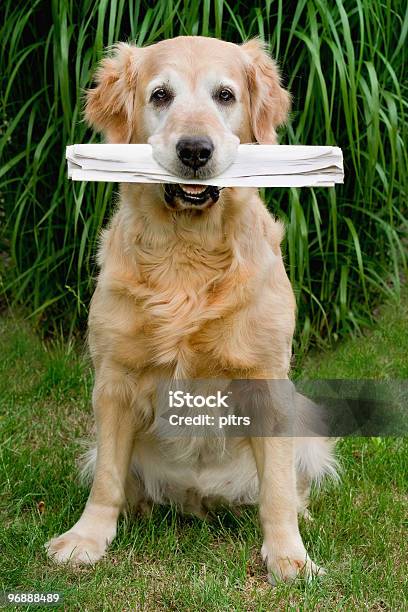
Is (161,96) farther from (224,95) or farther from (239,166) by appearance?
(239,166)

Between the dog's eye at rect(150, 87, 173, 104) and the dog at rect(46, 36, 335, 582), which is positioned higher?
the dog's eye at rect(150, 87, 173, 104)

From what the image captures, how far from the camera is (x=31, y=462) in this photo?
3291 mm

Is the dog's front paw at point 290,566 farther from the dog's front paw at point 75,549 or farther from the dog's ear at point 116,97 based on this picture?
the dog's ear at point 116,97

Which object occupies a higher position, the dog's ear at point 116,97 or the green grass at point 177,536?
the dog's ear at point 116,97

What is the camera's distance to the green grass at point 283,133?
3.82 meters

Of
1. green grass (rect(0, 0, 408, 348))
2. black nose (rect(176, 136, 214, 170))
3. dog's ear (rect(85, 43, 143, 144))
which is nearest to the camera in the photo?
black nose (rect(176, 136, 214, 170))

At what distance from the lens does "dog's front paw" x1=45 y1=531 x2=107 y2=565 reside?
265 cm

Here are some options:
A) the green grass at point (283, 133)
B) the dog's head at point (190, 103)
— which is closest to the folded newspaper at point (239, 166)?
the dog's head at point (190, 103)

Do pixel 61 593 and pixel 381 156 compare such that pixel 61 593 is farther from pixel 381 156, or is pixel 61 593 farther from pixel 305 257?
pixel 381 156

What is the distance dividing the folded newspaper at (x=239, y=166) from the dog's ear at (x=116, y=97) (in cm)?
29

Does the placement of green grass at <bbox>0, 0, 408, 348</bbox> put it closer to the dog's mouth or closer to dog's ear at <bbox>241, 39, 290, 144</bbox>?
dog's ear at <bbox>241, 39, 290, 144</bbox>

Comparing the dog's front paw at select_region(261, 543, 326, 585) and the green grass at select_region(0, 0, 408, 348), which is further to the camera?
the green grass at select_region(0, 0, 408, 348)

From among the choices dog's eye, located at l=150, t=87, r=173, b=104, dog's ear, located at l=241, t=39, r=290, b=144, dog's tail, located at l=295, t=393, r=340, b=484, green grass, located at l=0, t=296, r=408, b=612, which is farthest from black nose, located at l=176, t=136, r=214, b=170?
green grass, located at l=0, t=296, r=408, b=612

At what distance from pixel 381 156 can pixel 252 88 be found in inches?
61.6
